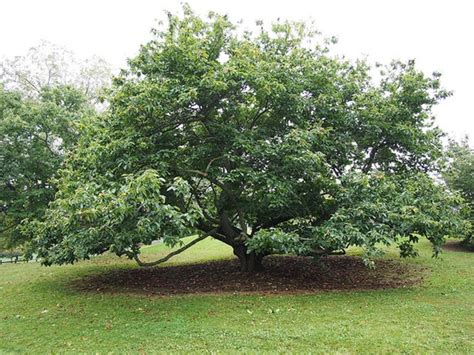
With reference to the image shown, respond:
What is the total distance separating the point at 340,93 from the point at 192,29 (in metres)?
4.13

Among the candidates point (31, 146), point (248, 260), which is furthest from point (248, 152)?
point (31, 146)

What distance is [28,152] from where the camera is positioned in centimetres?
1559

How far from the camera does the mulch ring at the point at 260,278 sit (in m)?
8.61

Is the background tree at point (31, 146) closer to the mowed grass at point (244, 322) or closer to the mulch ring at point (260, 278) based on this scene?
the mulch ring at point (260, 278)

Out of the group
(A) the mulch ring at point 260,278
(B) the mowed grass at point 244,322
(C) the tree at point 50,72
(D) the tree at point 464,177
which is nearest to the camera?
(B) the mowed grass at point 244,322

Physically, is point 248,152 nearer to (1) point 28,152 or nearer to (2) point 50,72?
(1) point 28,152

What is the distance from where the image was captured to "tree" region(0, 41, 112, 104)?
64.5 feet

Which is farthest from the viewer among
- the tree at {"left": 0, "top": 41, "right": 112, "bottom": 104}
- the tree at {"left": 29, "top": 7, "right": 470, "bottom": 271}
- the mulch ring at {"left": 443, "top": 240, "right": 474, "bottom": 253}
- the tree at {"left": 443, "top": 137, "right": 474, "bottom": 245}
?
the tree at {"left": 0, "top": 41, "right": 112, "bottom": 104}

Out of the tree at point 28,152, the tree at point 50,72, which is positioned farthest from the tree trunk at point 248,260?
the tree at point 50,72

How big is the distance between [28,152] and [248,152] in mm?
12158

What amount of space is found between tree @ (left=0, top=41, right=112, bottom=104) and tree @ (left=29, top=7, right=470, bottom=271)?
13.1 metres

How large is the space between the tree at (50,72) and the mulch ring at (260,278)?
12.5m

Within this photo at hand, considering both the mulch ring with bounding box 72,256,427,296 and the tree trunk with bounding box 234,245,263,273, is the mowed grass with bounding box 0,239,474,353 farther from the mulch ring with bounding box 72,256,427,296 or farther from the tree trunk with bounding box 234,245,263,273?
the tree trunk with bounding box 234,245,263,273

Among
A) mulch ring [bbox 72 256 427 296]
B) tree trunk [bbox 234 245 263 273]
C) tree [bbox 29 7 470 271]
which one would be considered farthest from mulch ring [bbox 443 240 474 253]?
tree trunk [bbox 234 245 263 273]
